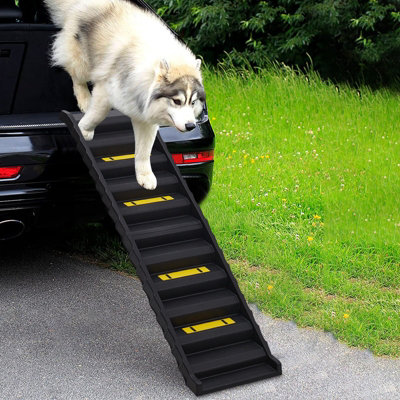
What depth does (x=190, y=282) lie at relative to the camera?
15.1 ft

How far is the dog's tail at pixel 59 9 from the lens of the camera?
5.41 meters

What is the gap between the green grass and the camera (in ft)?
17.7

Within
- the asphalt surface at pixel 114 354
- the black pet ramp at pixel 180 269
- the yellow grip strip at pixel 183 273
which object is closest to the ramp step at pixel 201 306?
the black pet ramp at pixel 180 269

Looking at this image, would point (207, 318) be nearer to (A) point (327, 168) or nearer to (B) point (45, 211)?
(B) point (45, 211)

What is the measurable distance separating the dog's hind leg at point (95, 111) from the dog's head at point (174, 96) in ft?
1.89

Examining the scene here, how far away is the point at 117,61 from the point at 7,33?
4.62 ft

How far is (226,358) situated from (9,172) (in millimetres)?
1790

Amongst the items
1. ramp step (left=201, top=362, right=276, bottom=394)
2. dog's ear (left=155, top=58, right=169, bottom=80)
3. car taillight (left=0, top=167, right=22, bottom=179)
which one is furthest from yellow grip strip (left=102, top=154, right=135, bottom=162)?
ramp step (left=201, top=362, right=276, bottom=394)

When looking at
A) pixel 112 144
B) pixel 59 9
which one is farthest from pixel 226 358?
pixel 59 9

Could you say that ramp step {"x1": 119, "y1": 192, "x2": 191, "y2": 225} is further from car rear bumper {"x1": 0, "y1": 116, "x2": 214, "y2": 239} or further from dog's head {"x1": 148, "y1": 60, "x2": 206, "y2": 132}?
dog's head {"x1": 148, "y1": 60, "x2": 206, "y2": 132}

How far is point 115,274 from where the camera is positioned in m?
5.92

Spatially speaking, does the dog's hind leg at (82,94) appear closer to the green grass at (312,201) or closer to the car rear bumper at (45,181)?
the car rear bumper at (45,181)

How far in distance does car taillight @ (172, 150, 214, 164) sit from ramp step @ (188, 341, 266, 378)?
4.91 ft

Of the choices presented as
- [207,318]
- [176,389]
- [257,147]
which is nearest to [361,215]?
[257,147]
